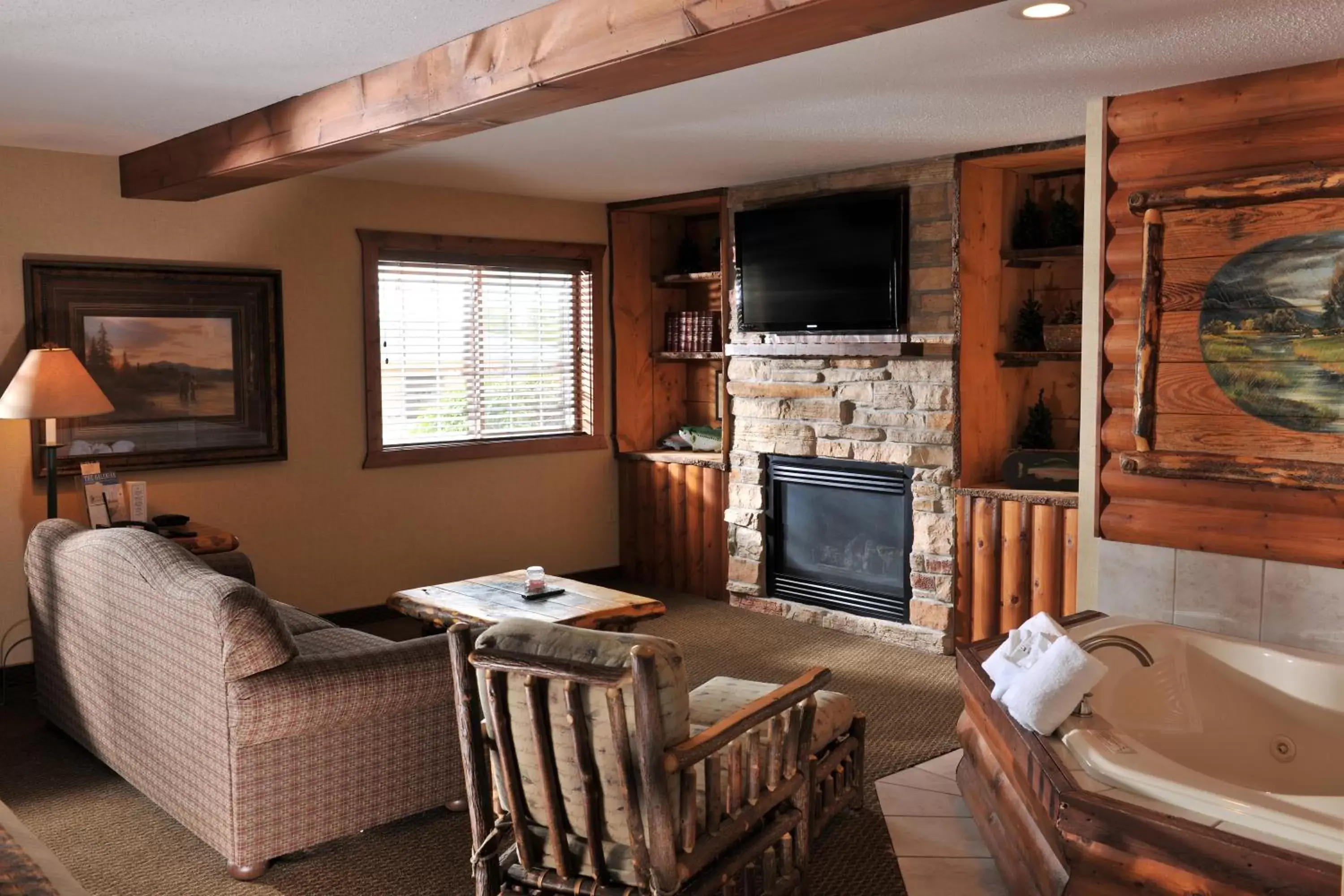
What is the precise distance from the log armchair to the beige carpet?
562 mm

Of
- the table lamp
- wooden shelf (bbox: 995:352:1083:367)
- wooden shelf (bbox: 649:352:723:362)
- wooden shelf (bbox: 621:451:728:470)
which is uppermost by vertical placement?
wooden shelf (bbox: 649:352:723:362)

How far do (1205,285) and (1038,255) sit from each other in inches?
63.6

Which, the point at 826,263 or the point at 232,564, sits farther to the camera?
the point at 826,263

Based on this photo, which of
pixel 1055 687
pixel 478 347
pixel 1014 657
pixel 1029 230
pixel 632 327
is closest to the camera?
pixel 1055 687

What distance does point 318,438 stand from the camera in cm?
602

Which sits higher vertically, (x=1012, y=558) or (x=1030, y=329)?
(x=1030, y=329)

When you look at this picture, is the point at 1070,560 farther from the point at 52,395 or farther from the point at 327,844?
the point at 52,395

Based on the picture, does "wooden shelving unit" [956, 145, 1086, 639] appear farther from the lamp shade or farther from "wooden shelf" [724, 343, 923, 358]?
the lamp shade

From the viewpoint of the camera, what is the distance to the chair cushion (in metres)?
3.39

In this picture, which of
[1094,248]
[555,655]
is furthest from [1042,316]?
[555,655]

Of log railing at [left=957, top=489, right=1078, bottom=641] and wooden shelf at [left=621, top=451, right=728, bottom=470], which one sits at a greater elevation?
wooden shelf at [left=621, top=451, right=728, bottom=470]

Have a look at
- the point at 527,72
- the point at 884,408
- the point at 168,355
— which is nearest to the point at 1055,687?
the point at 527,72

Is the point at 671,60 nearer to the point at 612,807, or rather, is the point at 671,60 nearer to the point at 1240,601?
the point at 612,807

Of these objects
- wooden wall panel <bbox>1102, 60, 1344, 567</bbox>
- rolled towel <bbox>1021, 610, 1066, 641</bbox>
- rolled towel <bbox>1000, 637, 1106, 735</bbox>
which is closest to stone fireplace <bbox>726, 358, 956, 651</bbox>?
wooden wall panel <bbox>1102, 60, 1344, 567</bbox>
